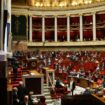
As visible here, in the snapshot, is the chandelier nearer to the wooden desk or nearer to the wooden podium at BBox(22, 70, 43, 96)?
the wooden podium at BBox(22, 70, 43, 96)

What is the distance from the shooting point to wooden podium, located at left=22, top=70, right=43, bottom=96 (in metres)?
16.4

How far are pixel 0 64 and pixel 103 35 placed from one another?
30314 mm

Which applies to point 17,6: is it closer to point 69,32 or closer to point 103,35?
point 69,32

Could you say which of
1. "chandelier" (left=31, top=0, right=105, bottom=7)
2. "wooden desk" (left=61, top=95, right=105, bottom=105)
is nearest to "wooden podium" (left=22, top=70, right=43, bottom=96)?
"wooden desk" (left=61, top=95, right=105, bottom=105)

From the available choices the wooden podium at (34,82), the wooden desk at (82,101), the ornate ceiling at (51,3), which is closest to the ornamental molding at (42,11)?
the ornate ceiling at (51,3)

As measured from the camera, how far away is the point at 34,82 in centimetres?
1662

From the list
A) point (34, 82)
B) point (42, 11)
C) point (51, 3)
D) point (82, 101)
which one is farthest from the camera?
point (51, 3)

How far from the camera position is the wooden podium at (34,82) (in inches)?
645

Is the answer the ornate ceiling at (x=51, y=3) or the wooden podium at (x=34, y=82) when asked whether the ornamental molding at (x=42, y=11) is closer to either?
the ornate ceiling at (x=51, y=3)

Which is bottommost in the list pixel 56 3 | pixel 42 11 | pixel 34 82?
pixel 34 82

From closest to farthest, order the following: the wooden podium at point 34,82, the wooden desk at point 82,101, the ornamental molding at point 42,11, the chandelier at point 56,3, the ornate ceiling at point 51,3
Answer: the wooden desk at point 82,101
the wooden podium at point 34,82
the ornamental molding at point 42,11
the chandelier at point 56,3
the ornate ceiling at point 51,3

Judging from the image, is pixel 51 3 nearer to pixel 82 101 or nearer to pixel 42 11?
pixel 42 11

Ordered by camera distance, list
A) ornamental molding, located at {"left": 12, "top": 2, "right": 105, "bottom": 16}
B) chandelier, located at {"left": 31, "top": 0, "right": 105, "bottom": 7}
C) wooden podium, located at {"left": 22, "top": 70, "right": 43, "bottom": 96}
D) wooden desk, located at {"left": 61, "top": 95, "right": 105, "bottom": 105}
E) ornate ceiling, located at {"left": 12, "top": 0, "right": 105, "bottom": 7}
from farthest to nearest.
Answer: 1. ornate ceiling, located at {"left": 12, "top": 0, "right": 105, "bottom": 7}
2. chandelier, located at {"left": 31, "top": 0, "right": 105, "bottom": 7}
3. ornamental molding, located at {"left": 12, "top": 2, "right": 105, "bottom": 16}
4. wooden podium, located at {"left": 22, "top": 70, "right": 43, "bottom": 96}
5. wooden desk, located at {"left": 61, "top": 95, "right": 105, "bottom": 105}

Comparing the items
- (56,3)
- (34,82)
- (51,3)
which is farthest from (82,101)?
(51,3)
